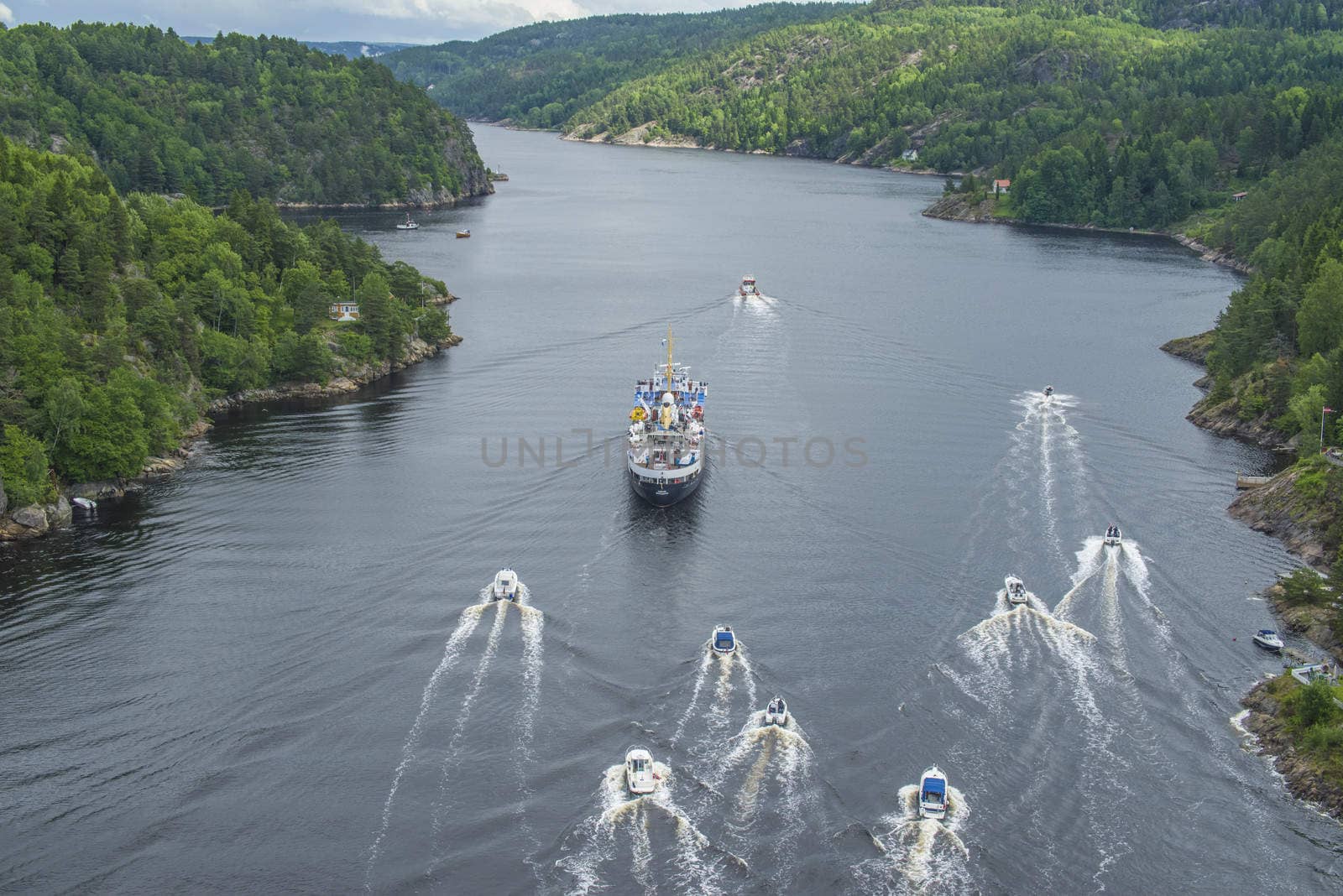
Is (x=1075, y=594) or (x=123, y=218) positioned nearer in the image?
(x=1075, y=594)

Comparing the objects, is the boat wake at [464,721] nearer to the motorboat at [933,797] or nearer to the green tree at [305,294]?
the motorboat at [933,797]

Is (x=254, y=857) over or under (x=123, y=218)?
under

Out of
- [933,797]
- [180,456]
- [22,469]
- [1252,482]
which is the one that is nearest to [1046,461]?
[1252,482]

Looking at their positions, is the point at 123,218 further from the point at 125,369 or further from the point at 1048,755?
the point at 1048,755

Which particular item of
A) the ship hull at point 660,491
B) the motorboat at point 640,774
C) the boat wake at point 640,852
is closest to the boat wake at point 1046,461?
the ship hull at point 660,491

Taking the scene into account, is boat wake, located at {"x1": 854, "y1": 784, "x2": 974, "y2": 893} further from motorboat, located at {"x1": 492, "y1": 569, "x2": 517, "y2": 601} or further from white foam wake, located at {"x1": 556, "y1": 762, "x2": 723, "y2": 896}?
motorboat, located at {"x1": 492, "y1": 569, "x2": 517, "y2": 601}

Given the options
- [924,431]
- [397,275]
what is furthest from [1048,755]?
[397,275]

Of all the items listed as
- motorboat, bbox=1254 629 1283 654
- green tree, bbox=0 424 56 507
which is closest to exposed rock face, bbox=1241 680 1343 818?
motorboat, bbox=1254 629 1283 654
